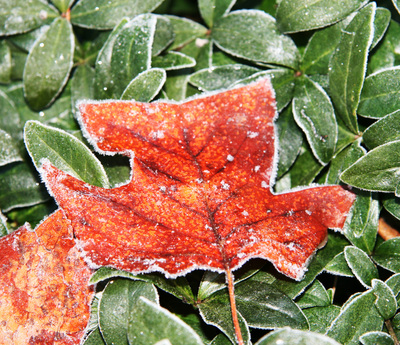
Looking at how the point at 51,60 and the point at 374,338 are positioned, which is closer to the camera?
the point at 374,338

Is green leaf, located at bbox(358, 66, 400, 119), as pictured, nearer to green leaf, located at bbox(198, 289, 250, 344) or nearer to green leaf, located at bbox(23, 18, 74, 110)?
green leaf, located at bbox(198, 289, 250, 344)

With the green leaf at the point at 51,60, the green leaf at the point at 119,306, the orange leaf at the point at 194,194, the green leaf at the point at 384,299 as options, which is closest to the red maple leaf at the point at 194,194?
the orange leaf at the point at 194,194

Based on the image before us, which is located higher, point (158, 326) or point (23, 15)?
point (23, 15)

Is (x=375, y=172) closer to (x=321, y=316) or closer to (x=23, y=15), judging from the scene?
(x=321, y=316)

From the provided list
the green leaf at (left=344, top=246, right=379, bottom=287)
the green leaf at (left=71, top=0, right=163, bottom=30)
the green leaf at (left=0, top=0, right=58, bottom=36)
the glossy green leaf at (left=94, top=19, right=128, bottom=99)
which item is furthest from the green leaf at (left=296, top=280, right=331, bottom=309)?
the green leaf at (left=0, top=0, right=58, bottom=36)

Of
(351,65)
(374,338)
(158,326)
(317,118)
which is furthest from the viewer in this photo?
(317,118)

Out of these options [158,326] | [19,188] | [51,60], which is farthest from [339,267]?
[51,60]
